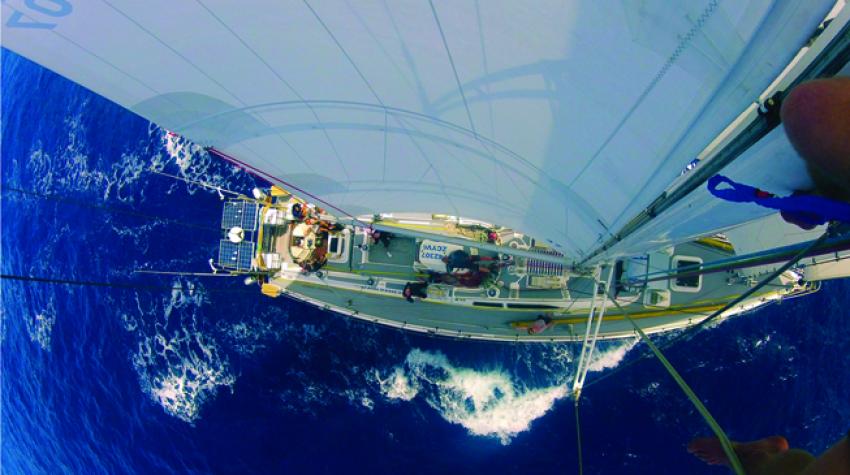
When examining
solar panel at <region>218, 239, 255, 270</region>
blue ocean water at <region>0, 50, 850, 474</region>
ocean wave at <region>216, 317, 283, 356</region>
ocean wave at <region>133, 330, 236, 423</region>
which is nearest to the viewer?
solar panel at <region>218, 239, 255, 270</region>

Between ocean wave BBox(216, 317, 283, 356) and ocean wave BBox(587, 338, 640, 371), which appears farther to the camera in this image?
ocean wave BBox(216, 317, 283, 356)

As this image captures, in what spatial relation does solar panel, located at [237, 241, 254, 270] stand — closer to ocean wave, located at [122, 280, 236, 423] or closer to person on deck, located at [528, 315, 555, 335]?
ocean wave, located at [122, 280, 236, 423]

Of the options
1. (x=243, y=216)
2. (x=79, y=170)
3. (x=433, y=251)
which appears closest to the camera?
(x=433, y=251)

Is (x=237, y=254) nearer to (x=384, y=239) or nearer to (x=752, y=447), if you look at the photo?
(x=384, y=239)

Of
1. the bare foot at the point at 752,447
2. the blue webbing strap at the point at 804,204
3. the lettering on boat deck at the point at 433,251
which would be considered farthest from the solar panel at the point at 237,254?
the blue webbing strap at the point at 804,204

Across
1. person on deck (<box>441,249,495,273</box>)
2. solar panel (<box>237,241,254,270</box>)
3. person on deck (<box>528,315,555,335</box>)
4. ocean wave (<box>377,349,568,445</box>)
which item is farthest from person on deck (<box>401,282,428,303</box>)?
solar panel (<box>237,241,254,270</box>)

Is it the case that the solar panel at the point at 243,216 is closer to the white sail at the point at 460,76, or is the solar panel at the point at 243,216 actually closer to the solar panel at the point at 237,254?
the solar panel at the point at 237,254

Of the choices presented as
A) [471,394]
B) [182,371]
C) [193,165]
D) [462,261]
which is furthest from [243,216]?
[471,394]

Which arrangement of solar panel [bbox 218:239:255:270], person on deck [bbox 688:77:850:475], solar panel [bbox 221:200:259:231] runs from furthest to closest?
solar panel [bbox 221:200:259:231] < solar panel [bbox 218:239:255:270] < person on deck [bbox 688:77:850:475]
